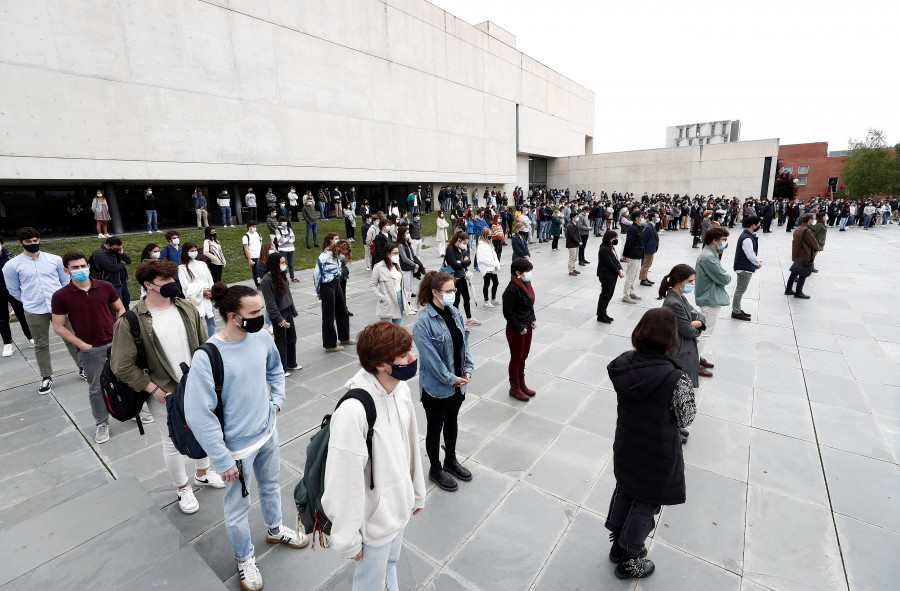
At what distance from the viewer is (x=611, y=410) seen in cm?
470

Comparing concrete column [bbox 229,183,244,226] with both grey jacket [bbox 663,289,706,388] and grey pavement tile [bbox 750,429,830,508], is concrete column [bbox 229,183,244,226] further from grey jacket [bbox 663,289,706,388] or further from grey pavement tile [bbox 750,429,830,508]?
grey pavement tile [bbox 750,429,830,508]

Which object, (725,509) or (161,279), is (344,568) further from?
(725,509)

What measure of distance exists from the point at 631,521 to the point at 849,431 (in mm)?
3446

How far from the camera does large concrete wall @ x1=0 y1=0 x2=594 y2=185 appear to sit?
13727 mm

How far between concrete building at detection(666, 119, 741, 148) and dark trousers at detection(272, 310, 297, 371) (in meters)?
101

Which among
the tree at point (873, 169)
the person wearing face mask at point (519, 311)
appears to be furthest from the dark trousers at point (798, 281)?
the tree at point (873, 169)

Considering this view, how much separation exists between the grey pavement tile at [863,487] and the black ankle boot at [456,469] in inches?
114

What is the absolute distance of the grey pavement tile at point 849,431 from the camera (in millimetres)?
3951

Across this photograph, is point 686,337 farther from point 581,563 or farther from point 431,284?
point 431,284

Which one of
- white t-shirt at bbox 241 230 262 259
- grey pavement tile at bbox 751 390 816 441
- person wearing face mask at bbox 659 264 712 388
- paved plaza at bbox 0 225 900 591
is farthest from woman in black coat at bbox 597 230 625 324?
white t-shirt at bbox 241 230 262 259

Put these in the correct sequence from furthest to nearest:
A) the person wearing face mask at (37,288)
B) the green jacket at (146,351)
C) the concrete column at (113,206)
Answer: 1. the concrete column at (113,206)
2. the person wearing face mask at (37,288)
3. the green jacket at (146,351)

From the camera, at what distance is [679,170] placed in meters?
36.3

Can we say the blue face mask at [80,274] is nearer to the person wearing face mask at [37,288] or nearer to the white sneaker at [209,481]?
the person wearing face mask at [37,288]

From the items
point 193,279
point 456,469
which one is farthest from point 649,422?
→ point 193,279
